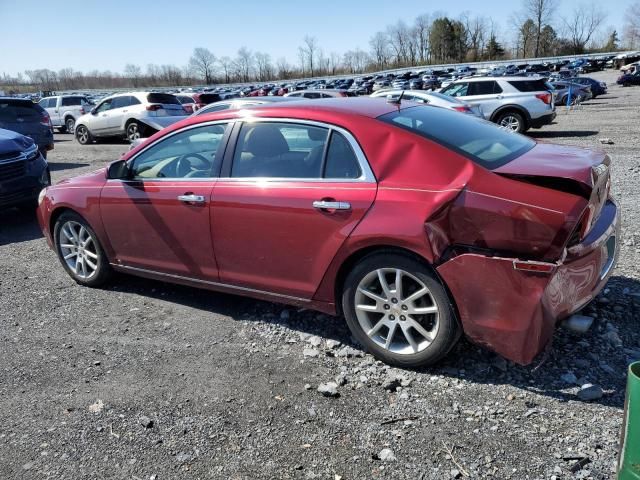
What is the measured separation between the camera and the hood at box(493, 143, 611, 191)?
9.56 feet

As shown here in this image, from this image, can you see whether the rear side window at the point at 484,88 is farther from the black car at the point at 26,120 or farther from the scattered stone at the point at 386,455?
the scattered stone at the point at 386,455

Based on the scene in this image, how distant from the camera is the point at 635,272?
4.50m

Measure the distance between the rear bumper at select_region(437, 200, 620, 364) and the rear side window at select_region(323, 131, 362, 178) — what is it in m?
0.85

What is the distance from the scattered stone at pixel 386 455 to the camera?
8.45 ft

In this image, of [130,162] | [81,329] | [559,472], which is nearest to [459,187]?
[559,472]

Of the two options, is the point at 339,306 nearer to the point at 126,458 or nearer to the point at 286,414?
the point at 286,414

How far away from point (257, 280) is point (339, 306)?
66cm

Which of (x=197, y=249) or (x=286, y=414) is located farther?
(x=197, y=249)

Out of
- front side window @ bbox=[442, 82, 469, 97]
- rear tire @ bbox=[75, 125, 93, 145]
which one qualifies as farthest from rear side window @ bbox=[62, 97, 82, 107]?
front side window @ bbox=[442, 82, 469, 97]

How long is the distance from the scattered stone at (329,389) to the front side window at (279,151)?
4.31ft

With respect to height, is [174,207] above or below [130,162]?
below

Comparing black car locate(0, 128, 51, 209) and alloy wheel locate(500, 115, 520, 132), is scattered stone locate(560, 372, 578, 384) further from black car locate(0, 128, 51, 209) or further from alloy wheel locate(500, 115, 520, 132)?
alloy wheel locate(500, 115, 520, 132)

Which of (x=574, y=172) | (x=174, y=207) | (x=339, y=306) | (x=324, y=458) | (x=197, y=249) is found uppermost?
(x=574, y=172)

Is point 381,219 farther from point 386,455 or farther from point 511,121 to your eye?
point 511,121
